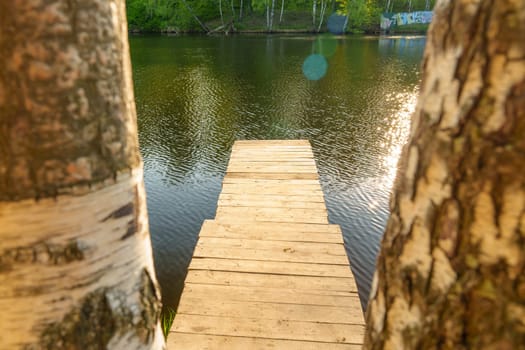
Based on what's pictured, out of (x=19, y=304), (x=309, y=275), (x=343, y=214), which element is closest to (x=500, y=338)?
(x=19, y=304)

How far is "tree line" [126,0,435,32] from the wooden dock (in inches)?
1740

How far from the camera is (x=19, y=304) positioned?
819mm

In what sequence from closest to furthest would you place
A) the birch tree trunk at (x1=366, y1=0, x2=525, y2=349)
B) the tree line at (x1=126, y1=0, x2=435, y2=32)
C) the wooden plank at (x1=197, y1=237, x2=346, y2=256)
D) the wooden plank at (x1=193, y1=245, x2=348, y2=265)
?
1. the birch tree trunk at (x1=366, y1=0, x2=525, y2=349)
2. the wooden plank at (x1=193, y1=245, x2=348, y2=265)
3. the wooden plank at (x1=197, y1=237, x2=346, y2=256)
4. the tree line at (x1=126, y1=0, x2=435, y2=32)

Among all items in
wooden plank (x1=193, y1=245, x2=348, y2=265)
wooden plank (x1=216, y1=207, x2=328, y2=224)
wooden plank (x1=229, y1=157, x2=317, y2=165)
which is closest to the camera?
wooden plank (x1=193, y1=245, x2=348, y2=265)

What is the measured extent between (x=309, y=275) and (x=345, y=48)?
3182cm

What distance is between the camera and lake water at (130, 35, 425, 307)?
7.90 m

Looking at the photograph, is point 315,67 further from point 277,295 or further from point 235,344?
point 235,344

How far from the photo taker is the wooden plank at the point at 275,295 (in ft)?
13.5

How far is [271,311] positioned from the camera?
13.2 feet

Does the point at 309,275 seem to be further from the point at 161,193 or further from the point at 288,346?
the point at 161,193

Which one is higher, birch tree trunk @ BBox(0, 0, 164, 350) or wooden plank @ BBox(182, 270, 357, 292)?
birch tree trunk @ BBox(0, 0, 164, 350)

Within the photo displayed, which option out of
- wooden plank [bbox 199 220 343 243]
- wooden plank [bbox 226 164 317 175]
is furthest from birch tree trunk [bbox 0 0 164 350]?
wooden plank [bbox 226 164 317 175]

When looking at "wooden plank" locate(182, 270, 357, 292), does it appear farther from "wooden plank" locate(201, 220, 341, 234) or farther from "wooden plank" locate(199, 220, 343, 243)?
"wooden plank" locate(201, 220, 341, 234)

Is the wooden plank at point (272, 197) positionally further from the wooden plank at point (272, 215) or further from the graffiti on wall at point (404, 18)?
the graffiti on wall at point (404, 18)
